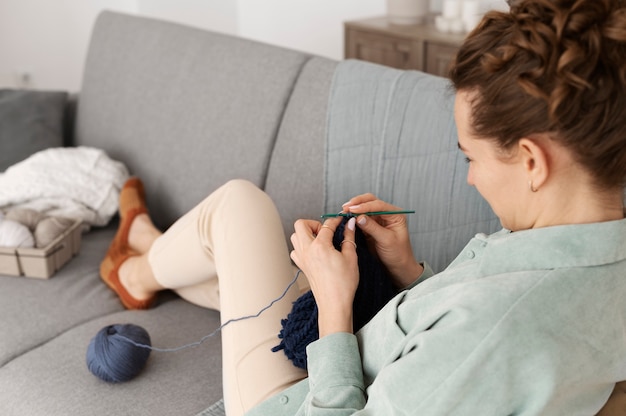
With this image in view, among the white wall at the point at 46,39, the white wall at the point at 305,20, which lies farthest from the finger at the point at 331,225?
the white wall at the point at 46,39

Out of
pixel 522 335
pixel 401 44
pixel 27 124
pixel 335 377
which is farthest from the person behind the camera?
pixel 401 44

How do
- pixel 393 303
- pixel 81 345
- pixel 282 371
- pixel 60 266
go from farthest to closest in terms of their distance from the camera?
1. pixel 60 266
2. pixel 81 345
3. pixel 282 371
4. pixel 393 303

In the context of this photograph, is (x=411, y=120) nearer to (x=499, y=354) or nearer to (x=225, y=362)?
(x=225, y=362)

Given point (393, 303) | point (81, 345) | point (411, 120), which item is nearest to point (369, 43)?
point (411, 120)

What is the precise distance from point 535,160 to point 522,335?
0.68ft

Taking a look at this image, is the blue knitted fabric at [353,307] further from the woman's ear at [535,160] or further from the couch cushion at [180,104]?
the couch cushion at [180,104]

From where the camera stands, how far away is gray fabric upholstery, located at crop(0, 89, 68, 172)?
2.24 metres

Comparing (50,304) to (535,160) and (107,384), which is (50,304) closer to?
(107,384)

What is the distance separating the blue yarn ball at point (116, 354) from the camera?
1.43 meters

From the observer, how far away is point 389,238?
1265 millimetres

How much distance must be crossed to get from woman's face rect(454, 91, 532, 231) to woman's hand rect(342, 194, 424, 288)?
29 cm

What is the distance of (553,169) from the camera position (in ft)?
2.91

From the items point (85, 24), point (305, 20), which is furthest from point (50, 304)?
point (305, 20)

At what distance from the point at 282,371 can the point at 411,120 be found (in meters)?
0.66
